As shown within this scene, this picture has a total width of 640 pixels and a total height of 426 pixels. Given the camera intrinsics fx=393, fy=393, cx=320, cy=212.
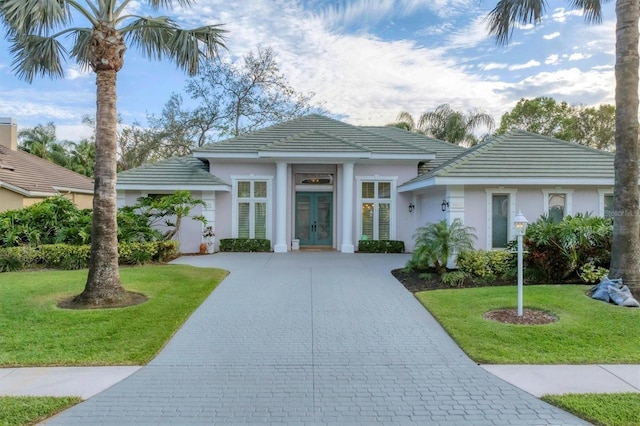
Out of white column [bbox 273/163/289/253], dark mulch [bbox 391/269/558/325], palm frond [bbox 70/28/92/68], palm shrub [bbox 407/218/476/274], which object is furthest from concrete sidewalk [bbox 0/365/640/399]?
white column [bbox 273/163/289/253]

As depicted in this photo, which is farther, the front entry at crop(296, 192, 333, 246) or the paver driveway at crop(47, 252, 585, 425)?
the front entry at crop(296, 192, 333, 246)

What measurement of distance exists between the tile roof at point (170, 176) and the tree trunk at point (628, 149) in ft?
40.7

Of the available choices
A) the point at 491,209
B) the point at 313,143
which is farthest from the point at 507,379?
the point at 313,143

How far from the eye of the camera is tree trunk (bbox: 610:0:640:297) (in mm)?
7695

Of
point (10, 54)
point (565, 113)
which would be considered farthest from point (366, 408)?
point (565, 113)

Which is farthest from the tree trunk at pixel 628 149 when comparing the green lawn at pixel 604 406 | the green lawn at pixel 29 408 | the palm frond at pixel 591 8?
the green lawn at pixel 29 408

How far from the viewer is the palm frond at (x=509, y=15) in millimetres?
9172

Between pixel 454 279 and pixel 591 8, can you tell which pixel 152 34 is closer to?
pixel 454 279

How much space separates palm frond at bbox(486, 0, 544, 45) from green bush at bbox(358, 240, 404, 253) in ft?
26.6

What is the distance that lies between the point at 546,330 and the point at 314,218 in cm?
1178

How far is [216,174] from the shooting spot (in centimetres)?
1619

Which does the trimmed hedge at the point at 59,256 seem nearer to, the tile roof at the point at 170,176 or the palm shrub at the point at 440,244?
the tile roof at the point at 170,176

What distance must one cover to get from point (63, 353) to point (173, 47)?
6282 mm

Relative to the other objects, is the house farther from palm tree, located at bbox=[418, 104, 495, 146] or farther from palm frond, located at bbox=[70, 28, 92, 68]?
palm tree, located at bbox=[418, 104, 495, 146]
